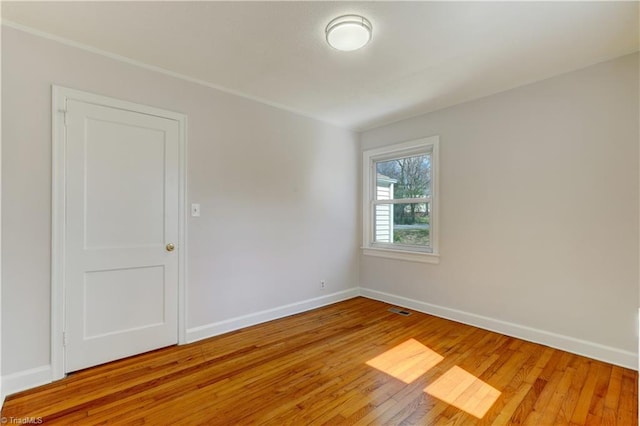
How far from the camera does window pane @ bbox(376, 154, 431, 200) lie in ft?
12.6

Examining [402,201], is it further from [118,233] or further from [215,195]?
[118,233]

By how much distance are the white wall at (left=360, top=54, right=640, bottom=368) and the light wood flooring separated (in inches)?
13.5

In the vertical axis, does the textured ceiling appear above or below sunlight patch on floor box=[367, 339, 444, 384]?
above

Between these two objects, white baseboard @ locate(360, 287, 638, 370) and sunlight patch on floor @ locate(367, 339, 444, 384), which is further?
white baseboard @ locate(360, 287, 638, 370)

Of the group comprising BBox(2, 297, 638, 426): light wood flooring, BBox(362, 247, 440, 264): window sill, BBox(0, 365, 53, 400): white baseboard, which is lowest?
BBox(2, 297, 638, 426): light wood flooring

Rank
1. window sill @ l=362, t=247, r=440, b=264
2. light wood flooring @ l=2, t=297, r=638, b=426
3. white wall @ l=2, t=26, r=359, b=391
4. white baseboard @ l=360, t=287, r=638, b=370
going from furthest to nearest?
1. window sill @ l=362, t=247, r=440, b=264
2. white baseboard @ l=360, t=287, r=638, b=370
3. white wall @ l=2, t=26, r=359, b=391
4. light wood flooring @ l=2, t=297, r=638, b=426

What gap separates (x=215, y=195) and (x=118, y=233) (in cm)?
88

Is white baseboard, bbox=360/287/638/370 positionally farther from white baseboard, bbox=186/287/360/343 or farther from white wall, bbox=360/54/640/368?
white baseboard, bbox=186/287/360/343

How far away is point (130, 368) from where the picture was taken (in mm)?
2389

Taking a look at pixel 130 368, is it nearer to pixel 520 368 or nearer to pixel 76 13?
pixel 76 13

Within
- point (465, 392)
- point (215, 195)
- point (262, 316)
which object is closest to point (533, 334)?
point (465, 392)

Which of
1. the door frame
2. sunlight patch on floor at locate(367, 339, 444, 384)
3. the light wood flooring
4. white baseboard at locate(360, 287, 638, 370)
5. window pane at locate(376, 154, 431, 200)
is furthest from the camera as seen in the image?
window pane at locate(376, 154, 431, 200)

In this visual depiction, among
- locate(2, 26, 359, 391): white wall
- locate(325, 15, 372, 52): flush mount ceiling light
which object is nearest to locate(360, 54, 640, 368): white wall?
locate(2, 26, 359, 391): white wall

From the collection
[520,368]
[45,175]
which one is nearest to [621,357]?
[520,368]
